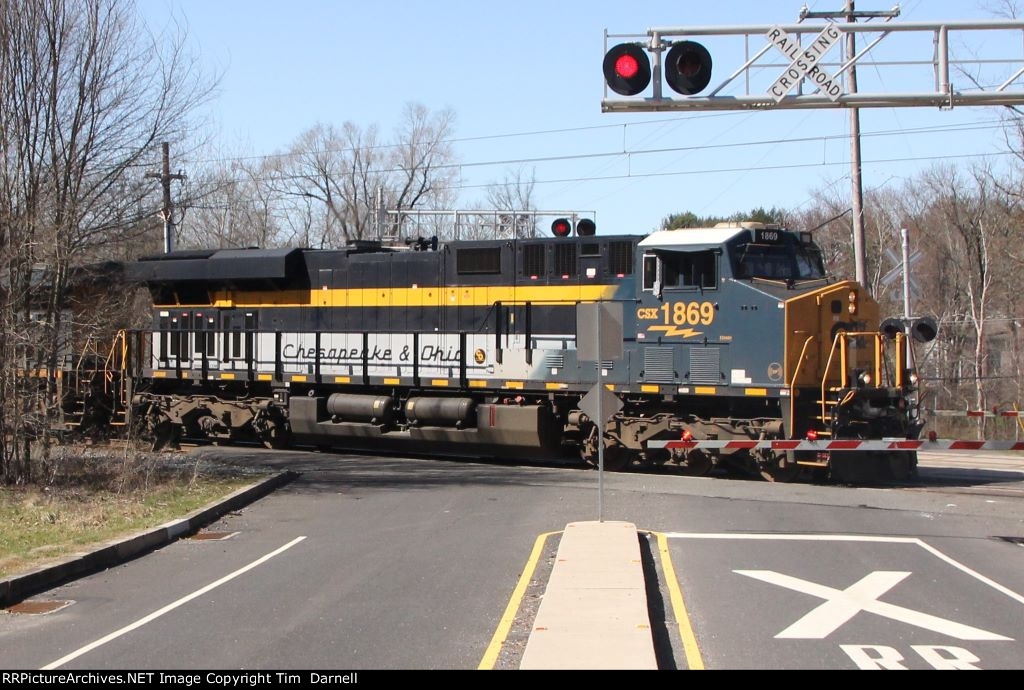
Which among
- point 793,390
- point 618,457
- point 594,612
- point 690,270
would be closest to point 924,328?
point 793,390

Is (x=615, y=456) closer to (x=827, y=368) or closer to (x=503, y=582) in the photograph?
(x=827, y=368)

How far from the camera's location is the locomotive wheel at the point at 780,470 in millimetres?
17828

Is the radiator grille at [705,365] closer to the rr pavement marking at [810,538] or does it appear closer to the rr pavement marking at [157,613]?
the rr pavement marking at [810,538]

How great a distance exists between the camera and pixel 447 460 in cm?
2208

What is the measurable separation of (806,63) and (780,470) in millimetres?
8202

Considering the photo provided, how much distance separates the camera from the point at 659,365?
1883cm

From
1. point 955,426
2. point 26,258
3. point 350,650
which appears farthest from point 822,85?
point 955,426

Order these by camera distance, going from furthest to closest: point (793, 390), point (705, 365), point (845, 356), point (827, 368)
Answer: point (705, 365) → point (845, 356) → point (793, 390) → point (827, 368)

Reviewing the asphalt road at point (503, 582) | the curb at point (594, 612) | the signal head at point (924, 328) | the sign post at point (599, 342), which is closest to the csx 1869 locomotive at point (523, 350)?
the signal head at point (924, 328)

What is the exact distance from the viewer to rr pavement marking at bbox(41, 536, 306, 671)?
741 cm

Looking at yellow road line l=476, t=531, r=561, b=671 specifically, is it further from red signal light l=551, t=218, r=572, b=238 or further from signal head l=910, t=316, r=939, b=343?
red signal light l=551, t=218, r=572, b=238

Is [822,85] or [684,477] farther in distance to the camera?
[684,477]
